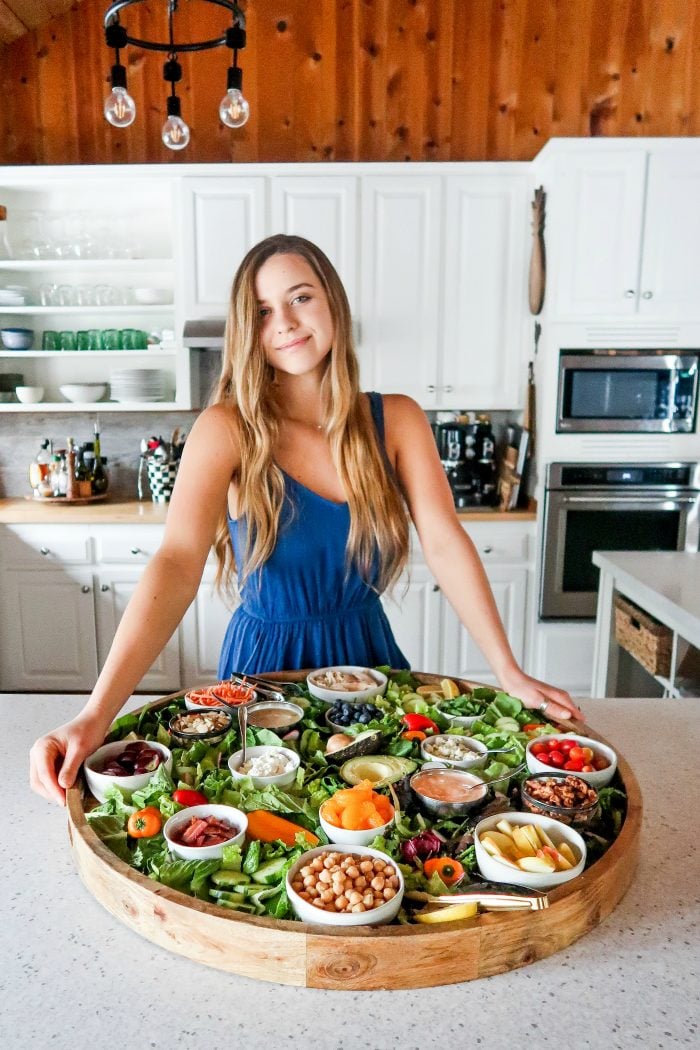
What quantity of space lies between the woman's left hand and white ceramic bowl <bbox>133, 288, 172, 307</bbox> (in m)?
2.87

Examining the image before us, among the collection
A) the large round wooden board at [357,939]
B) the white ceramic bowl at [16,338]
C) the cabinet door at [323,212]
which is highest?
the cabinet door at [323,212]

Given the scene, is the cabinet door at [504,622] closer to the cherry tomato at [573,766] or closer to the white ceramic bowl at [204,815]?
the cherry tomato at [573,766]

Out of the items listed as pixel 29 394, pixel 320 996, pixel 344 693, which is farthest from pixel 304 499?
pixel 29 394

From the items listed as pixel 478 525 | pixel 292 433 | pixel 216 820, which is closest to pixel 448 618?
pixel 478 525

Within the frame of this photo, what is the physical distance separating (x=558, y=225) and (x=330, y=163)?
106 cm

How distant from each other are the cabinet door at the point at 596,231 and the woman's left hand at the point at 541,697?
7.81ft

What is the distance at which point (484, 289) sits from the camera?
3.72m

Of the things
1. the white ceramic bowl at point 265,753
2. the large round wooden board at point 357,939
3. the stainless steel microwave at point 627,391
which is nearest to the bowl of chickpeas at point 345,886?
the large round wooden board at point 357,939

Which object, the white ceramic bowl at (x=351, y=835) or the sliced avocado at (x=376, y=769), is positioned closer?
the white ceramic bowl at (x=351, y=835)

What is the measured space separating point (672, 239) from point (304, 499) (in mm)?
2532

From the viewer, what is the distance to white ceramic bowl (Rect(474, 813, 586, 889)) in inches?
38.1

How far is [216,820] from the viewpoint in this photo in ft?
3.57

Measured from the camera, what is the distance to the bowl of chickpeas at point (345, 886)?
2.97ft

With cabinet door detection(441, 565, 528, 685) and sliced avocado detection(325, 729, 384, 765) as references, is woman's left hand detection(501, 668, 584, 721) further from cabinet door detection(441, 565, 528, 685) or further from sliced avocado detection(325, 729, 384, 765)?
cabinet door detection(441, 565, 528, 685)
